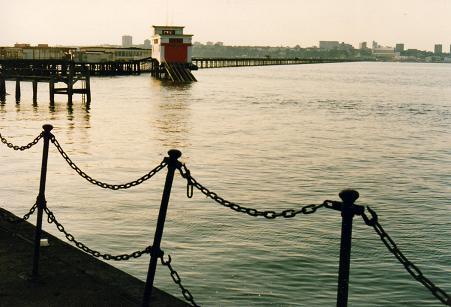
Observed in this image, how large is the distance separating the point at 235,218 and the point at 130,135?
60.4 feet

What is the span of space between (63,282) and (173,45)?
279 feet

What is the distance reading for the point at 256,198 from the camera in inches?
736

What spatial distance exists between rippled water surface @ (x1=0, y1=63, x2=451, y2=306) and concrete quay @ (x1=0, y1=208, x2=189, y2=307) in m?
3.64

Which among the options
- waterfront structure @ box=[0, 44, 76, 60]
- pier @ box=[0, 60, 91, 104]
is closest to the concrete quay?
pier @ box=[0, 60, 91, 104]

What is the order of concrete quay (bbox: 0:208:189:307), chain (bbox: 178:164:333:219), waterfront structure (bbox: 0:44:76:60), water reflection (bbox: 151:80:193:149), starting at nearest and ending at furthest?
chain (bbox: 178:164:333:219) < concrete quay (bbox: 0:208:189:307) < water reflection (bbox: 151:80:193:149) < waterfront structure (bbox: 0:44:76:60)

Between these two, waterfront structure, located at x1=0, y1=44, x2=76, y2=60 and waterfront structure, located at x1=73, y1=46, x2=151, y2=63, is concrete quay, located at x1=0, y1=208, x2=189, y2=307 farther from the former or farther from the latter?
waterfront structure, located at x1=73, y1=46, x2=151, y2=63

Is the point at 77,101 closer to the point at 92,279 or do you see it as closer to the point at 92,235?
the point at 92,235

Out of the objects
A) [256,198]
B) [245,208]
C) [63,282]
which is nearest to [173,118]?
[256,198]

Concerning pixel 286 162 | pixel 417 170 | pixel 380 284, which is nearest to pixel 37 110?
pixel 286 162

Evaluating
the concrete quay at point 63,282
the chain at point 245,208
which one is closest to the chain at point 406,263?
the chain at point 245,208

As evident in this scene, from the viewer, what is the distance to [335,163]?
2595cm

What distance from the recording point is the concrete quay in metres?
6.73

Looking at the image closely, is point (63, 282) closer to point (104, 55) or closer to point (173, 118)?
point (173, 118)

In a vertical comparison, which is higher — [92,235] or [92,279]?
[92,279]
